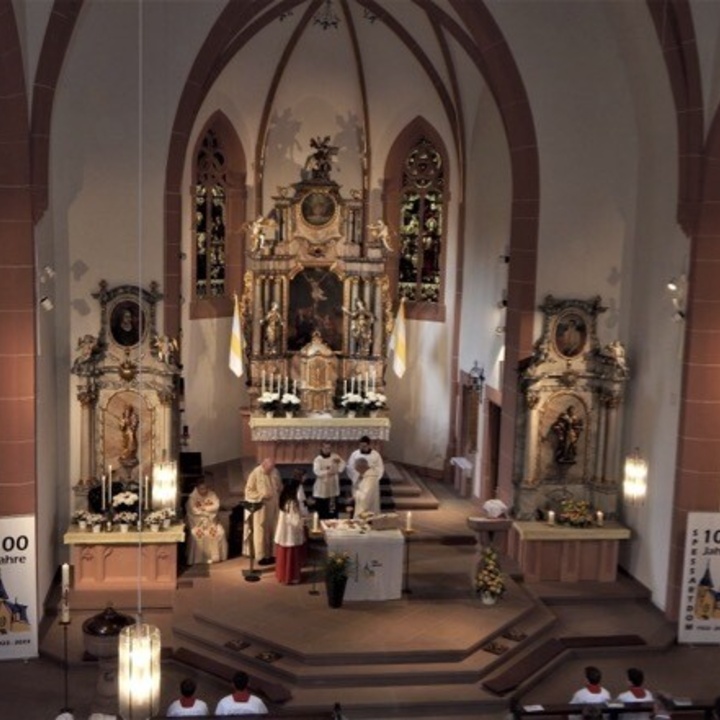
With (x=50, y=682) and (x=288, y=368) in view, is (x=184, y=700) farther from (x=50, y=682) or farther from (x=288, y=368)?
(x=288, y=368)

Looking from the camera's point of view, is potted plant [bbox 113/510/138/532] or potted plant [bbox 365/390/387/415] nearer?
potted plant [bbox 113/510/138/532]

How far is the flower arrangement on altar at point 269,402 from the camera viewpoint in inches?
867

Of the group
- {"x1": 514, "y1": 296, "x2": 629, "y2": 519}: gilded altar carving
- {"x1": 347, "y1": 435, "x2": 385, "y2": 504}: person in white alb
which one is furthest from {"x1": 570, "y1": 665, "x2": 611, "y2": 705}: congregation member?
{"x1": 347, "y1": 435, "x2": 385, "y2": 504}: person in white alb

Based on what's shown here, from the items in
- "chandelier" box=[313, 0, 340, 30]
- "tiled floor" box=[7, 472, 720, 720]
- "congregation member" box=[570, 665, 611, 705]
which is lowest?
"tiled floor" box=[7, 472, 720, 720]

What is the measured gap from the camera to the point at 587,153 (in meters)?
17.6

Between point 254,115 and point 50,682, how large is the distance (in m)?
13.5

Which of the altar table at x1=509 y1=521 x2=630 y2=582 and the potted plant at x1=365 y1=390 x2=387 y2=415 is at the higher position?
the potted plant at x1=365 y1=390 x2=387 y2=415

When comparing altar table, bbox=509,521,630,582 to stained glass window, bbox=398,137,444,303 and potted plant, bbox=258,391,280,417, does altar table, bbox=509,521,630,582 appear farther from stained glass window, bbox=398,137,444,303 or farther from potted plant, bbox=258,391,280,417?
stained glass window, bbox=398,137,444,303

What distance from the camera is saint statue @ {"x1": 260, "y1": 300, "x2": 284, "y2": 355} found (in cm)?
2300

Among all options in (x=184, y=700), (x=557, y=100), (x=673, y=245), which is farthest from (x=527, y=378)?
(x=184, y=700)

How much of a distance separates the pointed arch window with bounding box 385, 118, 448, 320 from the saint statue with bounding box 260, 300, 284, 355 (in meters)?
3.02

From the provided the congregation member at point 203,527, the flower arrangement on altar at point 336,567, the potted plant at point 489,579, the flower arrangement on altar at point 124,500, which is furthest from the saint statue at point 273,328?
the potted plant at point 489,579

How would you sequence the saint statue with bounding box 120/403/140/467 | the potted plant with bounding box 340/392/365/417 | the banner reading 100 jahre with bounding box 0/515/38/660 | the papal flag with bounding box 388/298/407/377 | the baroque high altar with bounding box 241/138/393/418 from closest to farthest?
the banner reading 100 jahre with bounding box 0/515/38/660, the saint statue with bounding box 120/403/140/467, the potted plant with bounding box 340/392/365/417, the baroque high altar with bounding box 241/138/393/418, the papal flag with bounding box 388/298/407/377

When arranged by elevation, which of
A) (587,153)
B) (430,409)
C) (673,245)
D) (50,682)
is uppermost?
(587,153)
